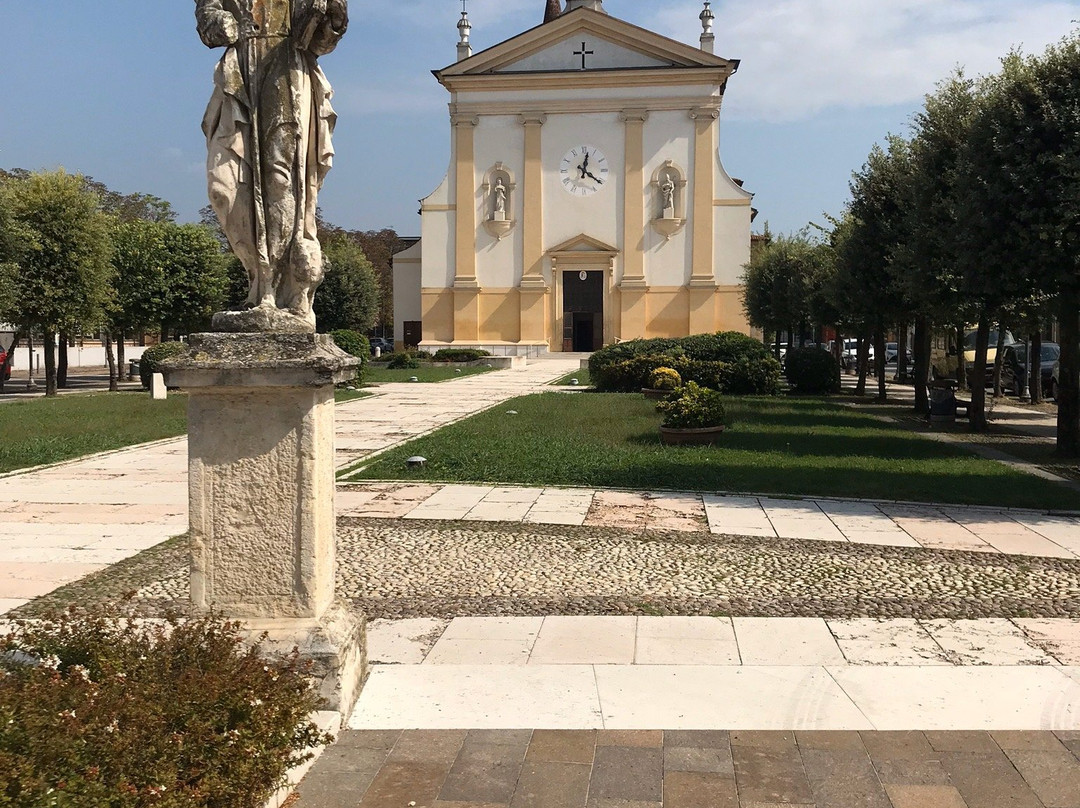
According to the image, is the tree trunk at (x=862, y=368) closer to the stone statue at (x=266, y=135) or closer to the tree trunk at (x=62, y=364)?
the tree trunk at (x=62, y=364)

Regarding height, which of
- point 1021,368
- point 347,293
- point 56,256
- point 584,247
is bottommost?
point 1021,368

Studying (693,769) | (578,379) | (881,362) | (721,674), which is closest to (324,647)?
(693,769)

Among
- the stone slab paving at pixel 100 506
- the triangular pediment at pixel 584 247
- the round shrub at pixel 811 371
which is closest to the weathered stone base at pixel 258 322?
the stone slab paving at pixel 100 506

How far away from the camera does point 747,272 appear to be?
44.2 meters

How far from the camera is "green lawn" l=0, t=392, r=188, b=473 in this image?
13.7 metres

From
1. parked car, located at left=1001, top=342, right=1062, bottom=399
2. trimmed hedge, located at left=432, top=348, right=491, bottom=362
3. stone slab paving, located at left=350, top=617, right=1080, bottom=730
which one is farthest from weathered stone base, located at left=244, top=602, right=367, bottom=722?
trimmed hedge, located at left=432, top=348, right=491, bottom=362

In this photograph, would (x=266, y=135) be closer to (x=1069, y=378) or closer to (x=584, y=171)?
(x=1069, y=378)

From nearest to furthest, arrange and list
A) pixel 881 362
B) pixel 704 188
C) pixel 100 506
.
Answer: pixel 100 506, pixel 881 362, pixel 704 188

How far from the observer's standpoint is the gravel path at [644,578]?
19.9ft

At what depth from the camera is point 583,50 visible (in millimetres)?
50188

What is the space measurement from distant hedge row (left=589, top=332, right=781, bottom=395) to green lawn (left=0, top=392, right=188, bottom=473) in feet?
36.5

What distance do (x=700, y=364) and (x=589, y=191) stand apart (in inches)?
1082

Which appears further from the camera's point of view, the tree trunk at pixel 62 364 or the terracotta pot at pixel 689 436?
the tree trunk at pixel 62 364

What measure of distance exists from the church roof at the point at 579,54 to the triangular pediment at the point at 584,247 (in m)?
8.10
